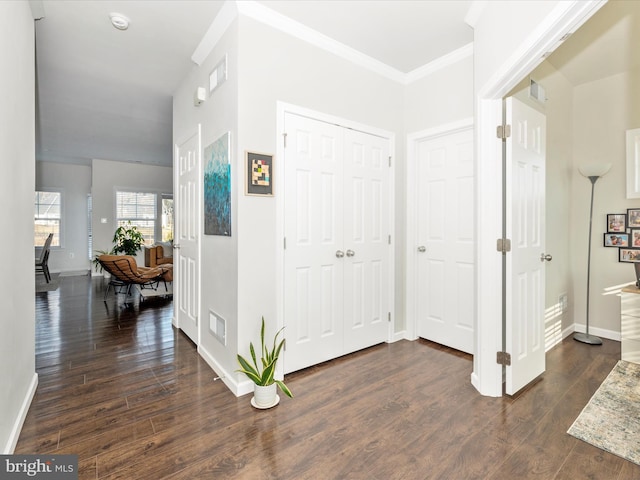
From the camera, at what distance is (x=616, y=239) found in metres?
3.46

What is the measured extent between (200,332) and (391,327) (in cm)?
186

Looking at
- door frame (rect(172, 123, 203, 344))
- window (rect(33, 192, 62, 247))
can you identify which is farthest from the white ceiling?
window (rect(33, 192, 62, 247))

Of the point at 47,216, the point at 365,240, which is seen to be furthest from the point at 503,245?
the point at 47,216

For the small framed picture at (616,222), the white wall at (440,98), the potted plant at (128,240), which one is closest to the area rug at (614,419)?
the small framed picture at (616,222)

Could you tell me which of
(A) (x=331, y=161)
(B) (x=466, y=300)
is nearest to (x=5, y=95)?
(A) (x=331, y=161)

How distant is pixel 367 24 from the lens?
258 cm

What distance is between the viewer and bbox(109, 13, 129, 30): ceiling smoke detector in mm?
2506

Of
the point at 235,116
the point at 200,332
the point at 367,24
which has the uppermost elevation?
the point at 367,24

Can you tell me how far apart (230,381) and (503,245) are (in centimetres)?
216

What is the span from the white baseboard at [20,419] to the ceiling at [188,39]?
104 inches

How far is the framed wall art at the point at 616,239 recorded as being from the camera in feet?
11.2

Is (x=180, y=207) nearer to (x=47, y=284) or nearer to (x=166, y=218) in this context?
(x=47, y=284)

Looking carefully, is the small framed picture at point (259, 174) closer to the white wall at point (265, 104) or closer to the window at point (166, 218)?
the white wall at point (265, 104)

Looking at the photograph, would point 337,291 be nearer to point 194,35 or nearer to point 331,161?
point 331,161
